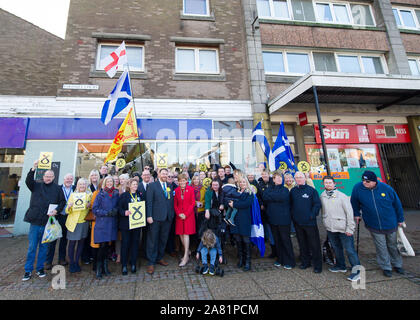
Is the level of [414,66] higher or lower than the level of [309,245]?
higher

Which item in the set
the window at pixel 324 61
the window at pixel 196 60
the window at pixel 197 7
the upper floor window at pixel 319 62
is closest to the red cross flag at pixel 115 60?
the window at pixel 196 60

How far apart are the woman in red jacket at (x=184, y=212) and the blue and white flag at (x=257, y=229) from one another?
4.38ft

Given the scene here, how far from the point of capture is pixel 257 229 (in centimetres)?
428

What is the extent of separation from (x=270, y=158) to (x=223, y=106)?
3.58 meters

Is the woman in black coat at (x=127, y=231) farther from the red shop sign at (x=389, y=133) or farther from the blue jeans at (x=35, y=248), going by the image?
the red shop sign at (x=389, y=133)

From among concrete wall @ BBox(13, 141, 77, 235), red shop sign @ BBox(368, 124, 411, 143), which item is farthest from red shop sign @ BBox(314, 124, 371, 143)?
concrete wall @ BBox(13, 141, 77, 235)

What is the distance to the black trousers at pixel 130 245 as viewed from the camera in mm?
3979

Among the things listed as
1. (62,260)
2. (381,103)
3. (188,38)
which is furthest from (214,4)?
(62,260)

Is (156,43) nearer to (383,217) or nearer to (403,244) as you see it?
(383,217)

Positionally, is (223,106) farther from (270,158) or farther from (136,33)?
(136,33)

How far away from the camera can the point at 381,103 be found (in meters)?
9.48

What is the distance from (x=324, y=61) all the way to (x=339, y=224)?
31.2ft

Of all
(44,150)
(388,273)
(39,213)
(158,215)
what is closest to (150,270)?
(158,215)

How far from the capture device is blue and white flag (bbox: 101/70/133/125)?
6245 mm
